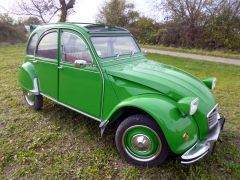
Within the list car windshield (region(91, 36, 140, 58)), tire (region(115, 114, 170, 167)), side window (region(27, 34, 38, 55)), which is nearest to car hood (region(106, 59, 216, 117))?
car windshield (region(91, 36, 140, 58))

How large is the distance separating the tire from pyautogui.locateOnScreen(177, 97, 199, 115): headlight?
14.6 inches

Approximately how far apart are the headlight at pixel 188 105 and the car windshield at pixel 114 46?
1394 millimetres

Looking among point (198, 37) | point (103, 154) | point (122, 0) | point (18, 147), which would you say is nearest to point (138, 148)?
point (103, 154)

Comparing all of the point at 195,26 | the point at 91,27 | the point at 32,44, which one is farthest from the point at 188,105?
the point at 195,26

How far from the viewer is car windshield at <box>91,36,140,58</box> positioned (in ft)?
11.9

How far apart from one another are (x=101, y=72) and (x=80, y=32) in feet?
2.47

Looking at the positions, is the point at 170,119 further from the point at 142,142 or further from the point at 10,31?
the point at 10,31

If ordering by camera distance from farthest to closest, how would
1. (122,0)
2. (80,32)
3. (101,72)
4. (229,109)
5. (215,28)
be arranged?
1. (122,0)
2. (215,28)
3. (229,109)
4. (80,32)
5. (101,72)

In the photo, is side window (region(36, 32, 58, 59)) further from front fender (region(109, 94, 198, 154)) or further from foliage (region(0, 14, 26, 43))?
foliage (region(0, 14, 26, 43))

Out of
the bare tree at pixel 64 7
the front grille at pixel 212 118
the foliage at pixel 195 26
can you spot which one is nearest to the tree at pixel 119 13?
the foliage at pixel 195 26

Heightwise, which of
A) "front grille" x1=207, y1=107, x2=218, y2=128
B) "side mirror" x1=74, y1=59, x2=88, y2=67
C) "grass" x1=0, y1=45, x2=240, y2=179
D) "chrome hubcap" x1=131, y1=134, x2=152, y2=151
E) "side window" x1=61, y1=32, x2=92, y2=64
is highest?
"side window" x1=61, y1=32, x2=92, y2=64

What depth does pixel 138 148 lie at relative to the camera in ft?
10.2

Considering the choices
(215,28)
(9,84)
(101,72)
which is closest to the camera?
(101,72)

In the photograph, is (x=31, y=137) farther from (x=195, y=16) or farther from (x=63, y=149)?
(x=195, y=16)
